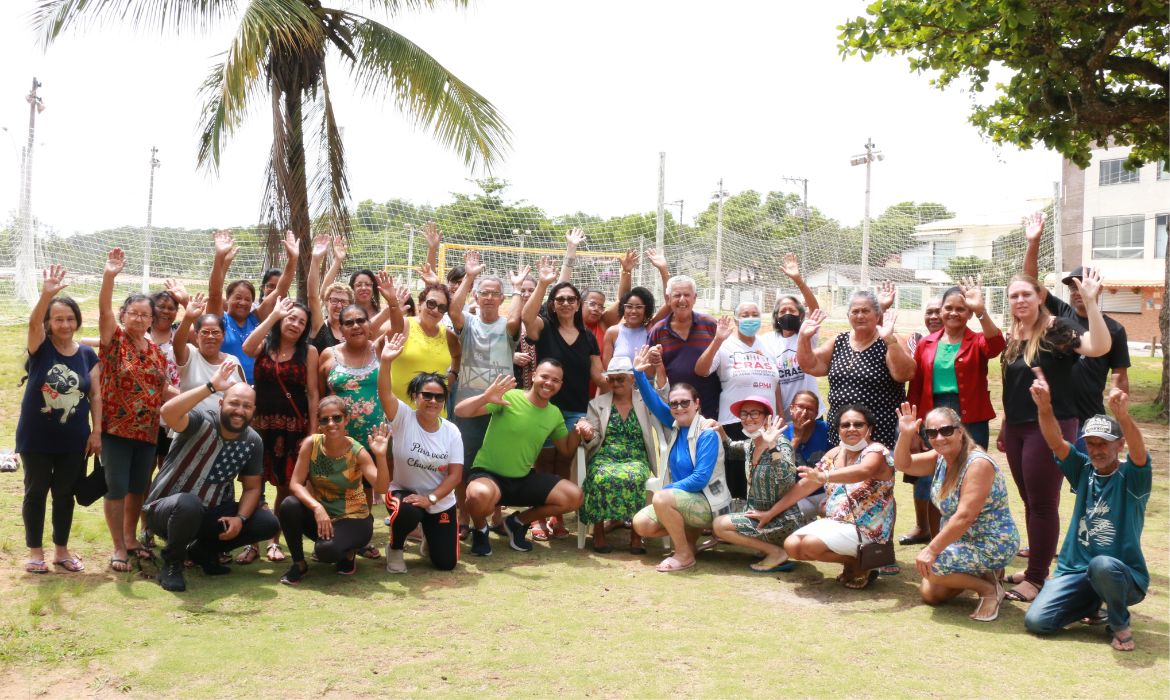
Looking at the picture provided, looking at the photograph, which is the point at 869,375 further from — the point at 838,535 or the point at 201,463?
the point at 201,463

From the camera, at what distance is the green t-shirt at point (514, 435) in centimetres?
628

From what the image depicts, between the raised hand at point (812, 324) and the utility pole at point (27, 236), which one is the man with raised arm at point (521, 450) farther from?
the utility pole at point (27, 236)

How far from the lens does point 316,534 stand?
5.46 metres

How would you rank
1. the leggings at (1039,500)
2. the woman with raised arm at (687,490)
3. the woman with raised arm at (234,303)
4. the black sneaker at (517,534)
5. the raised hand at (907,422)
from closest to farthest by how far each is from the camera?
the raised hand at (907,422), the leggings at (1039,500), the woman with raised arm at (687,490), the woman with raised arm at (234,303), the black sneaker at (517,534)

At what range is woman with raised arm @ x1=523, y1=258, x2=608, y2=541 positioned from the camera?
6527 mm

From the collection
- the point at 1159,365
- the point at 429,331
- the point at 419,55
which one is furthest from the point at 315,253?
the point at 1159,365

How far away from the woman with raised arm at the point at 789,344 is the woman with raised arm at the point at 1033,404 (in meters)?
1.41

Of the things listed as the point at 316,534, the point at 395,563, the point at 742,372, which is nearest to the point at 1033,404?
the point at 742,372

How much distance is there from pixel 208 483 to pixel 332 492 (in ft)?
2.22

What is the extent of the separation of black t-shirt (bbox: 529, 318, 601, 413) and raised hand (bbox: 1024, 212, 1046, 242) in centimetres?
287

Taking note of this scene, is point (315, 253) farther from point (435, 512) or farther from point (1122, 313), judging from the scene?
point (1122, 313)

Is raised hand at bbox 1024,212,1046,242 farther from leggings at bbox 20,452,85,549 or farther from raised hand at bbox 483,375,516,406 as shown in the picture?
leggings at bbox 20,452,85,549

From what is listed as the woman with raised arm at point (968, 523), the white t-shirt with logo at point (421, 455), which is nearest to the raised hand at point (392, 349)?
the white t-shirt with logo at point (421, 455)

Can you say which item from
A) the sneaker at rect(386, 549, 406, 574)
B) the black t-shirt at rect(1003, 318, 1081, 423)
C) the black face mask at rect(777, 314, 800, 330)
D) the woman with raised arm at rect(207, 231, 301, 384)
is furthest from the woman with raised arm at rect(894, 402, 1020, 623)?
the woman with raised arm at rect(207, 231, 301, 384)
